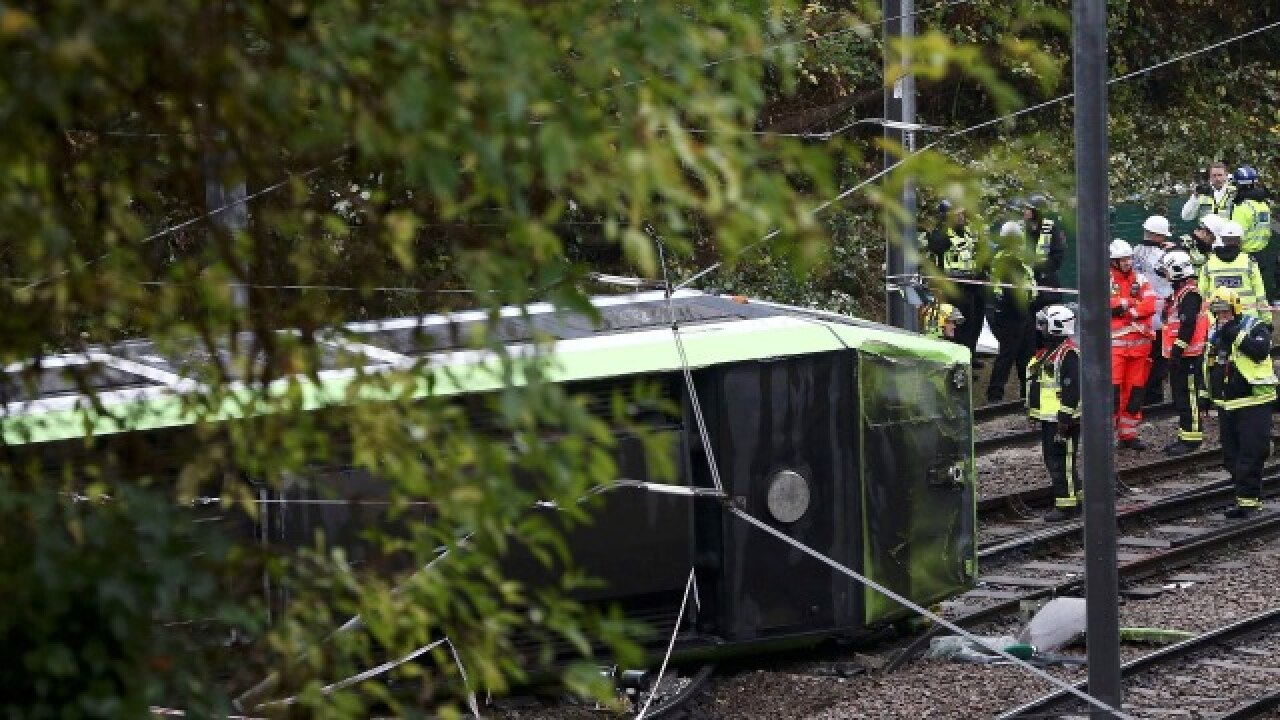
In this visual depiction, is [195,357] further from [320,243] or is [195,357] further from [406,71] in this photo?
[406,71]

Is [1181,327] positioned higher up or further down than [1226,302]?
further down

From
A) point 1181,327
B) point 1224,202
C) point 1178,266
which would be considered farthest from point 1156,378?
point 1178,266

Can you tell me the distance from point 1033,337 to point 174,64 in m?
18.6

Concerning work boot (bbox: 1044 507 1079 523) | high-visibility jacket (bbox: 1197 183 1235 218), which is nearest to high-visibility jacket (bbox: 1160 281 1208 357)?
high-visibility jacket (bbox: 1197 183 1235 218)

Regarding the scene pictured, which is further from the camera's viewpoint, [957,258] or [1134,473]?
[957,258]

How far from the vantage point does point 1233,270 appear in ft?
58.2

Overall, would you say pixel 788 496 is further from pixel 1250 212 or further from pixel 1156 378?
pixel 1156 378

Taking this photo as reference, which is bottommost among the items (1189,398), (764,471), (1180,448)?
(1180,448)

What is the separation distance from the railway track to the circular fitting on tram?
5.02ft

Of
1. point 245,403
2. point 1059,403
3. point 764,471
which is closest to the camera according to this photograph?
point 245,403

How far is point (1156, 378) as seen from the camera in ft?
71.9

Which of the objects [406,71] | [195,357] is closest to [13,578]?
[195,357]

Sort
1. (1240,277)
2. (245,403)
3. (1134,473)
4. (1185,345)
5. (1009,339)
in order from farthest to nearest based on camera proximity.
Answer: (1009,339) < (1185,345) < (1134,473) < (1240,277) < (245,403)

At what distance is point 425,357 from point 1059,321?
487 inches
